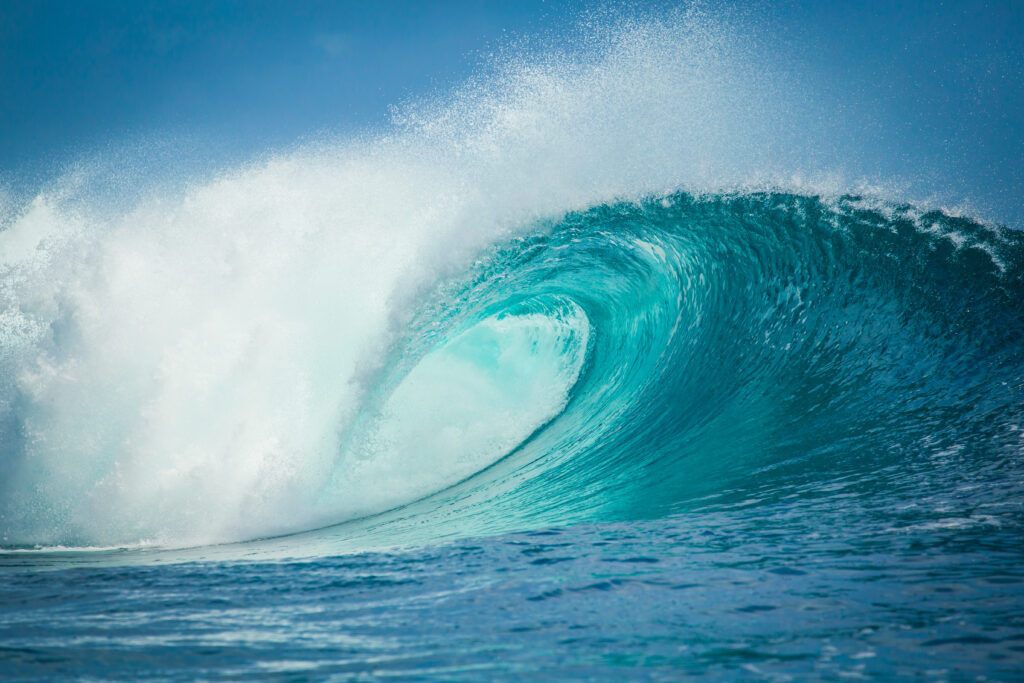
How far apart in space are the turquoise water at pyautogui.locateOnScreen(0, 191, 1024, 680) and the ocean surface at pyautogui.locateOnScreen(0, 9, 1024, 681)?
0.09 ft

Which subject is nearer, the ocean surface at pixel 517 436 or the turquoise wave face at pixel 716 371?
the ocean surface at pixel 517 436

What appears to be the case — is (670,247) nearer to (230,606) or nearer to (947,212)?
(947,212)

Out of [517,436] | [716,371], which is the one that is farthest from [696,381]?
[517,436]

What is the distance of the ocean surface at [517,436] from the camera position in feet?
7.57

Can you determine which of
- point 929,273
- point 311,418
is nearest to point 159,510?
point 311,418

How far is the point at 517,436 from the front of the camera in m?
7.36

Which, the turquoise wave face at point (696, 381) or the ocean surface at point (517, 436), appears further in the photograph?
the turquoise wave face at point (696, 381)

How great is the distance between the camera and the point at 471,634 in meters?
2.31

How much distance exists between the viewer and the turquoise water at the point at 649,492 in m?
2.20

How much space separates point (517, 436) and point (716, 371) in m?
2.35

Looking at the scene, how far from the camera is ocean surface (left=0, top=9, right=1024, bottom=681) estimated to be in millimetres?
2307

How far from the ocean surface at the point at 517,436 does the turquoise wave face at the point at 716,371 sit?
0.04 m

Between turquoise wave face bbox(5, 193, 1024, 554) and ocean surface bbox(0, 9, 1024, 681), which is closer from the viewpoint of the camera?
ocean surface bbox(0, 9, 1024, 681)

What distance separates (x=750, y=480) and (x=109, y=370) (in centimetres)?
627
